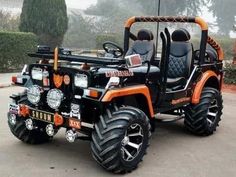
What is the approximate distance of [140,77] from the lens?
18.1 ft

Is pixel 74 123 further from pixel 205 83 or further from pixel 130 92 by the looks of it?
pixel 205 83

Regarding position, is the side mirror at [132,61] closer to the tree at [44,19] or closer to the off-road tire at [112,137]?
the off-road tire at [112,137]

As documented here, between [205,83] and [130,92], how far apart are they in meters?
2.64

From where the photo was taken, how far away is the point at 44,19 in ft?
61.1

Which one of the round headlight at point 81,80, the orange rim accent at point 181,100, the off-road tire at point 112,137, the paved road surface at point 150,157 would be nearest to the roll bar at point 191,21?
the orange rim accent at point 181,100

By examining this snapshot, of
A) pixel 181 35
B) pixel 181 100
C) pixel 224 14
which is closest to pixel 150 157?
pixel 181 100

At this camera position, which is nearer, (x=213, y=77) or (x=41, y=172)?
(x=41, y=172)

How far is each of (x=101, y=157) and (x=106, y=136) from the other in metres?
0.24

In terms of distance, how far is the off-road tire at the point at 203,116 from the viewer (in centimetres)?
675

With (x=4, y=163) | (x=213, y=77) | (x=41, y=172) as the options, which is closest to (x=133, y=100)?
(x=41, y=172)

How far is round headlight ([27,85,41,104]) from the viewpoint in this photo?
17.4 feet

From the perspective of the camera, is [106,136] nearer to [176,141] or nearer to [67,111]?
[67,111]

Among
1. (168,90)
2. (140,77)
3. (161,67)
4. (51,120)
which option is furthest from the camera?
(168,90)

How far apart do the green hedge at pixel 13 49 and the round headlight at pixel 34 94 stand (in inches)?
392
